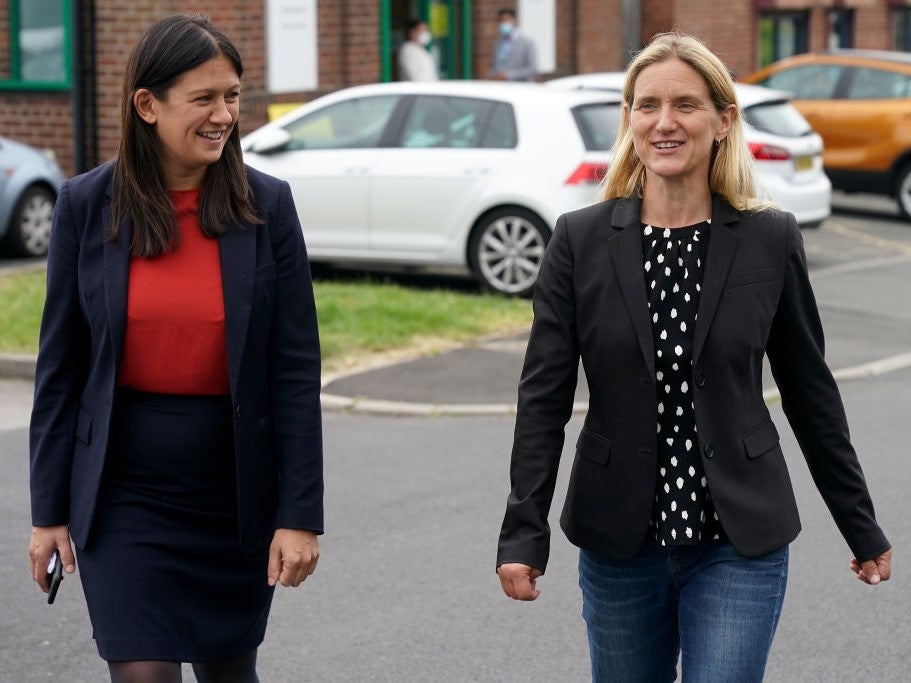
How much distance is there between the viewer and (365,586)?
6371 millimetres

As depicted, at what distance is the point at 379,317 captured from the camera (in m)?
11.8

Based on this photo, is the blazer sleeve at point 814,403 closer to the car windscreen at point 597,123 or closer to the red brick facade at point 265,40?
the car windscreen at point 597,123

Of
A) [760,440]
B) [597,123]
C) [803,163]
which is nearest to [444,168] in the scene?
[597,123]

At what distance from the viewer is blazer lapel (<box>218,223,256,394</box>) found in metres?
3.61

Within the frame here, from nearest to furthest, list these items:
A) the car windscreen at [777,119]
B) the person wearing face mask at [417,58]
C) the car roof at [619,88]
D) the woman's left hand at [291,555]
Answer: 1. the woman's left hand at [291,555]
2. the car windscreen at [777,119]
3. the car roof at [619,88]
4. the person wearing face mask at [417,58]

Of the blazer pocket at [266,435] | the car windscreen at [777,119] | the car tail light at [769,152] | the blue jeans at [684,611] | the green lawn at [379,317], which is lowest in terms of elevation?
the green lawn at [379,317]

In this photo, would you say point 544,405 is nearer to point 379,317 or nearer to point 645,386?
point 645,386

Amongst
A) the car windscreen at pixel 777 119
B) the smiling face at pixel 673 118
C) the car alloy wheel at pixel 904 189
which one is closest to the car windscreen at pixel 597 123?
the car windscreen at pixel 777 119

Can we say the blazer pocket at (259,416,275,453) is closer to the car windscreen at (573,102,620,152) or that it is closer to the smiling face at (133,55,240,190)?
the smiling face at (133,55,240,190)

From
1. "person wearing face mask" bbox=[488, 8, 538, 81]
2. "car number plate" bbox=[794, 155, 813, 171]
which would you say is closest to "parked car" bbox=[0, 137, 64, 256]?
"car number plate" bbox=[794, 155, 813, 171]

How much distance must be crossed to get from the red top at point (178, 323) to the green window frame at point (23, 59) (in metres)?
15.0

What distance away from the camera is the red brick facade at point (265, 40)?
58.4 ft

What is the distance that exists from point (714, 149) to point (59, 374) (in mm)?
1409

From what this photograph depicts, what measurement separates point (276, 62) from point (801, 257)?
53.3 ft
